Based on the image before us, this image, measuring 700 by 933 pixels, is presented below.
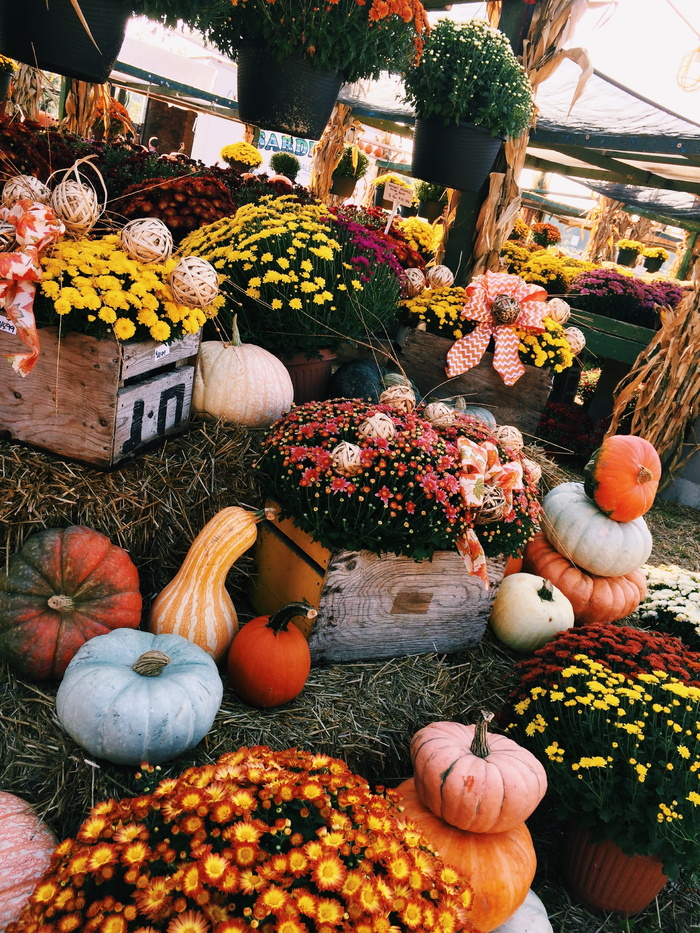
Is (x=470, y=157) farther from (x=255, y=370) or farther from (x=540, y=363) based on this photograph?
(x=255, y=370)

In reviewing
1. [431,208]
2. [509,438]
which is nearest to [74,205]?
[509,438]

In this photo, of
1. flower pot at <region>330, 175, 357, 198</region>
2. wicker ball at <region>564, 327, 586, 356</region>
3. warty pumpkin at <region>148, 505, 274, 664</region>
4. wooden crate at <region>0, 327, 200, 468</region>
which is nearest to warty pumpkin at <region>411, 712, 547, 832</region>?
warty pumpkin at <region>148, 505, 274, 664</region>

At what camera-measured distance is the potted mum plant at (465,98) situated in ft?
10.9

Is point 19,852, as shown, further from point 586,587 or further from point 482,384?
point 482,384

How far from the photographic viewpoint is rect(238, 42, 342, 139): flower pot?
2.83 metres

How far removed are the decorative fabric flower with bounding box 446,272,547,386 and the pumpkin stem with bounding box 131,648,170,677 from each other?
7.56 ft

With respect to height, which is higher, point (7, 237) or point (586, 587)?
point (7, 237)

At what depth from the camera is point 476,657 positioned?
8.18 ft

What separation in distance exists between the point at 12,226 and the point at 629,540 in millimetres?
2541

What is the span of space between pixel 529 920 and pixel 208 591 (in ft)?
4.00

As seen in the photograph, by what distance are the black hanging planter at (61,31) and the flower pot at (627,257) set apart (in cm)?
1063

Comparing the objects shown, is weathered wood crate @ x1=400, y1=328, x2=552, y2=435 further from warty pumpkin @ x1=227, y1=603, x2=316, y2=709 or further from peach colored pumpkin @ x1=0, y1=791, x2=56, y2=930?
peach colored pumpkin @ x1=0, y1=791, x2=56, y2=930

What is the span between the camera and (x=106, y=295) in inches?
73.3

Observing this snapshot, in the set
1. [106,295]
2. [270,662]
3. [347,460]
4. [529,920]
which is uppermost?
[106,295]
